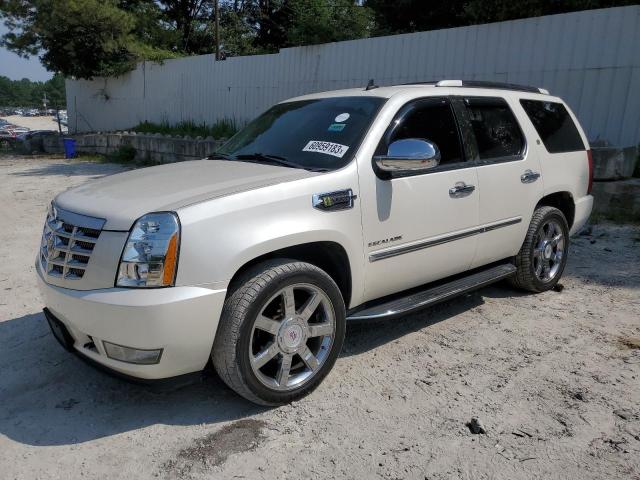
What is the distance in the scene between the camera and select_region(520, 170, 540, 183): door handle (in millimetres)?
4410

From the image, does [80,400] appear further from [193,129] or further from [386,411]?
[193,129]

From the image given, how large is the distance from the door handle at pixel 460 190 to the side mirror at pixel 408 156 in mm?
522

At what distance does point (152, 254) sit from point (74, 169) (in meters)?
13.2

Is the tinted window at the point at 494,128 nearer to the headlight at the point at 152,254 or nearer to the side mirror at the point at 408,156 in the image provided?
the side mirror at the point at 408,156

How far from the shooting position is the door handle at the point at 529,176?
14.5 ft

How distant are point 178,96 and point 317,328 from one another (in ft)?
49.9

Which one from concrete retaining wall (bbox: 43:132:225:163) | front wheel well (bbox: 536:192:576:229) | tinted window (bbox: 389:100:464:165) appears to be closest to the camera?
tinted window (bbox: 389:100:464:165)

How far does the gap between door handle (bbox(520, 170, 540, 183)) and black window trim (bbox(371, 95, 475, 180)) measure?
0.65 metres

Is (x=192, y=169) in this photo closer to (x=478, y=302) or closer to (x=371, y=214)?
(x=371, y=214)

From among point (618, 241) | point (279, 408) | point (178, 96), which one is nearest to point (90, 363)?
point (279, 408)

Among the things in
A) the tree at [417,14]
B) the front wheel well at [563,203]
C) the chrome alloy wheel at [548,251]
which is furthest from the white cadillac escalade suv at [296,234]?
the tree at [417,14]

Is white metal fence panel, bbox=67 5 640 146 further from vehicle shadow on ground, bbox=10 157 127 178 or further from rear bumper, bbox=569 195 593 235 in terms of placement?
rear bumper, bbox=569 195 593 235

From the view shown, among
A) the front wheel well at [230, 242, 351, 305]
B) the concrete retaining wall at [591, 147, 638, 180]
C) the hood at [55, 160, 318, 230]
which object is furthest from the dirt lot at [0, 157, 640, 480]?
the concrete retaining wall at [591, 147, 638, 180]

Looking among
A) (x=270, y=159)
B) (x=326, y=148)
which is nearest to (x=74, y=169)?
(x=270, y=159)
